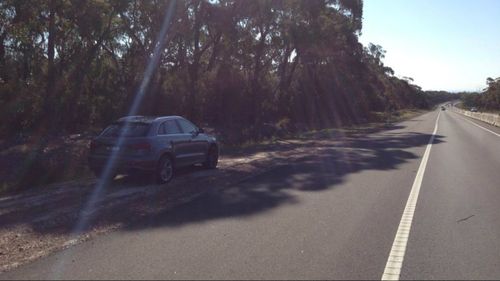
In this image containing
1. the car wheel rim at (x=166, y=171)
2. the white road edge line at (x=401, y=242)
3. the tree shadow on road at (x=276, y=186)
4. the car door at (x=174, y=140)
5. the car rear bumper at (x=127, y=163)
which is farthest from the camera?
the car door at (x=174, y=140)

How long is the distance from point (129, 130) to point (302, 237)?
20.1 feet

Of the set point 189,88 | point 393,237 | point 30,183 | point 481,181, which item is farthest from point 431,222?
point 189,88

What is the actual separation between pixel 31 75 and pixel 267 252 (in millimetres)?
22347

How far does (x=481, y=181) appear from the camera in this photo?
13352 millimetres

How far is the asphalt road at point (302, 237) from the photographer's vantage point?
590cm

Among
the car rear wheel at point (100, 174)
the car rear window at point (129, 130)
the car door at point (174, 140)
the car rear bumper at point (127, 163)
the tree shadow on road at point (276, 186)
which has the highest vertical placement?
the car rear window at point (129, 130)

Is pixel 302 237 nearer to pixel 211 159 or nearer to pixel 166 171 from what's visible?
pixel 166 171

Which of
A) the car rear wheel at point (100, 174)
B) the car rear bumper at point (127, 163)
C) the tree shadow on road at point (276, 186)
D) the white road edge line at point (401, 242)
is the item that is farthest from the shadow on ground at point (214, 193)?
the white road edge line at point (401, 242)

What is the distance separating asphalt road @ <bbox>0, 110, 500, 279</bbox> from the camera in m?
5.90

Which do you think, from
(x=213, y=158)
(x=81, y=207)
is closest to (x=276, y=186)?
Result: (x=213, y=158)

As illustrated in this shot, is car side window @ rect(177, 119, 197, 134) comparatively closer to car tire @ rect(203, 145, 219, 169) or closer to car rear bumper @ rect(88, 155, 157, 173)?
car tire @ rect(203, 145, 219, 169)

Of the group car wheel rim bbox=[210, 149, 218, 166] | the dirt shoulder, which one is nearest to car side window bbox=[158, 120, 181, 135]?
the dirt shoulder

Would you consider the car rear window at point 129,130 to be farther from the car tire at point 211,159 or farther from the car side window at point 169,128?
the car tire at point 211,159

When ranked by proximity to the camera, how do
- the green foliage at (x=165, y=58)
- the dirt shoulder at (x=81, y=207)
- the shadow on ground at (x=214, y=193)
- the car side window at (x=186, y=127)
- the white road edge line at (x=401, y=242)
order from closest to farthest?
the white road edge line at (x=401, y=242)
the dirt shoulder at (x=81, y=207)
the shadow on ground at (x=214, y=193)
the car side window at (x=186, y=127)
the green foliage at (x=165, y=58)
